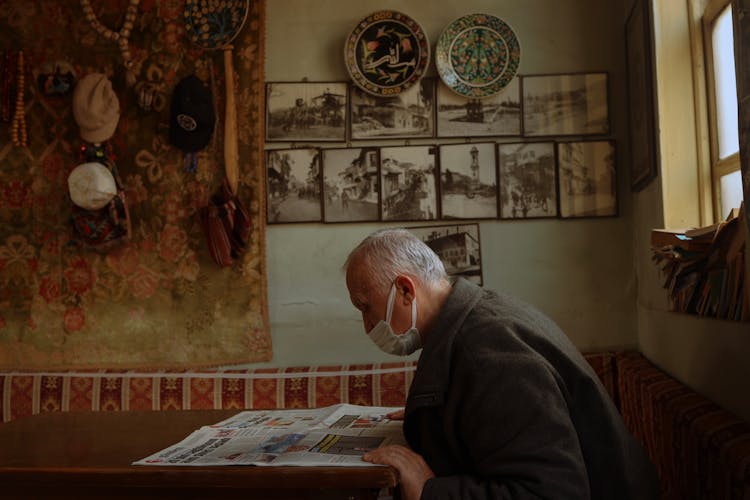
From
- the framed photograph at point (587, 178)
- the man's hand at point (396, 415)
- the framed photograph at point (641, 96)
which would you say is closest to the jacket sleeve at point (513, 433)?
the man's hand at point (396, 415)

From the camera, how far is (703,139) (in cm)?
273

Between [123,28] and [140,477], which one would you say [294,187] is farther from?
[140,477]

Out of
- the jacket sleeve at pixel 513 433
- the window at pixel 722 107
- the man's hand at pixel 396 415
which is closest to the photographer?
the jacket sleeve at pixel 513 433

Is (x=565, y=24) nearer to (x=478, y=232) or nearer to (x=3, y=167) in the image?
(x=478, y=232)

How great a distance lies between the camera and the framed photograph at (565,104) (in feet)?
11.6

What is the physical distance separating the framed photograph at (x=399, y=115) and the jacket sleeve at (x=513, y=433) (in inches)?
92.6

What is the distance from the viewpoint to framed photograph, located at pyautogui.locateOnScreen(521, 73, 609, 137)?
3545mm

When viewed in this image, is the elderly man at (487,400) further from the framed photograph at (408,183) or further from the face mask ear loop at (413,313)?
the framed photograph at (408,183)

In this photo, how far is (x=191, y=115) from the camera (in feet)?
11.6

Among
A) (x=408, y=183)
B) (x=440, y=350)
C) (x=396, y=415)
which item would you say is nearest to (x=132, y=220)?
(x=408, y=183)

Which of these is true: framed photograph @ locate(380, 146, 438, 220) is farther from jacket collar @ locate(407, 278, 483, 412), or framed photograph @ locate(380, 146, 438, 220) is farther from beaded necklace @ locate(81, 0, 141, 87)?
jacket collar @ locate(407, 278, 483, 412)

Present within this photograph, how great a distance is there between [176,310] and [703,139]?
8.92 feet

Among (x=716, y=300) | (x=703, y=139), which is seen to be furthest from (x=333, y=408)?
(x=703, y=139)

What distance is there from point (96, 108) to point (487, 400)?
2985 millimetres
